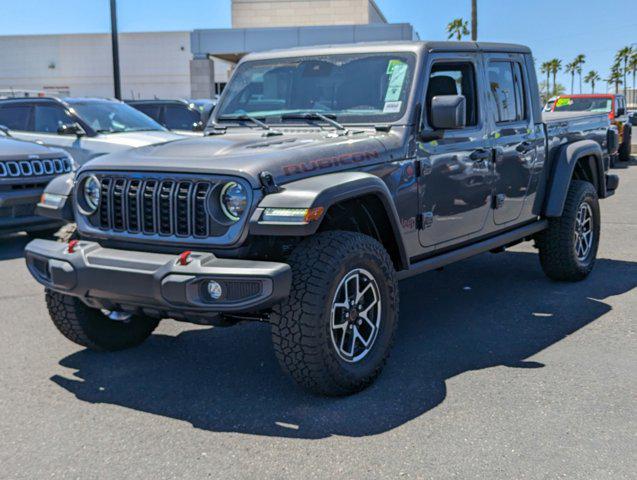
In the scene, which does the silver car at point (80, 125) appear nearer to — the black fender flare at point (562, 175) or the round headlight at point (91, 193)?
the black fender flare at point (562, 175)

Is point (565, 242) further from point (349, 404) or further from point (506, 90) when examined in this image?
point (349, 404)

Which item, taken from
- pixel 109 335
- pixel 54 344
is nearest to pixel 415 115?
pixel 109 335

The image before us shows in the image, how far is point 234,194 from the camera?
4.02 metres

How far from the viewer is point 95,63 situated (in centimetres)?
6309

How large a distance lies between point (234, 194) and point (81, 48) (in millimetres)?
63642

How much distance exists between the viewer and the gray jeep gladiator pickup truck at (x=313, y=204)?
3.93 m

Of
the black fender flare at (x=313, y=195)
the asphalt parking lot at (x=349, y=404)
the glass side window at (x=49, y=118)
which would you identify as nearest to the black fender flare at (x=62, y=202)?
the asphalt parking lot at (x=349, y=404)

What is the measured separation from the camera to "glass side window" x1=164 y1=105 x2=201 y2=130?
15.3m

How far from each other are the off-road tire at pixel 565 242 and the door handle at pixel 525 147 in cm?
72

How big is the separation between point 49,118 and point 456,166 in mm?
8132

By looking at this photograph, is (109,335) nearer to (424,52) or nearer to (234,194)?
(234,194)

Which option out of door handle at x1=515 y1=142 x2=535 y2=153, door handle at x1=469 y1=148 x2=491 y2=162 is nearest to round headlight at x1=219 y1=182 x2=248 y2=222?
door handle at x1=469 y1=148 x2=491 y2=162

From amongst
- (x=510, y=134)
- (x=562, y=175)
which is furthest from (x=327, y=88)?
(x=562, y=175)

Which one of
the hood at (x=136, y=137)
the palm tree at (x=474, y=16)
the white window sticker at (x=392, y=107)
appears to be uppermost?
the palm tree at (x=474, y=16)
